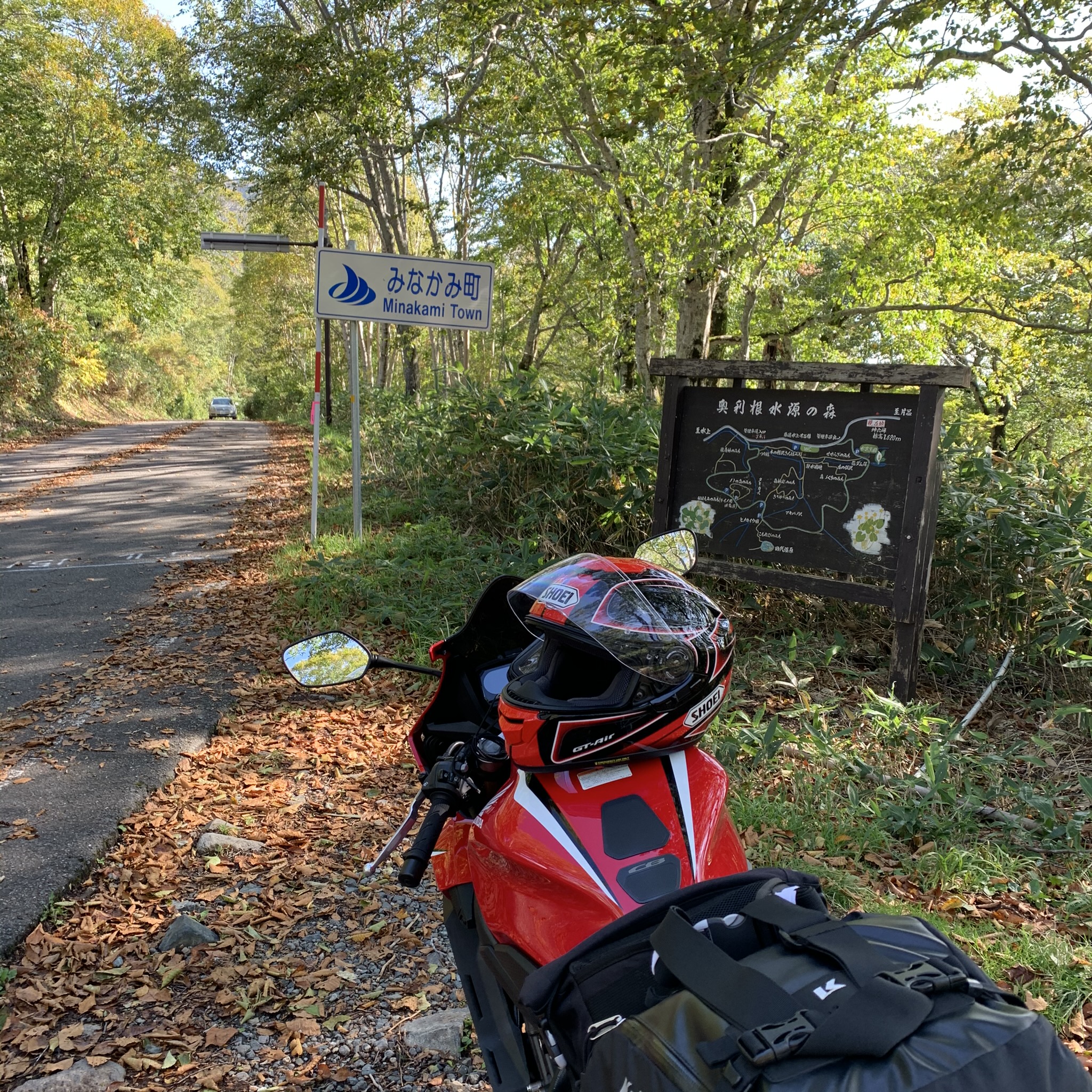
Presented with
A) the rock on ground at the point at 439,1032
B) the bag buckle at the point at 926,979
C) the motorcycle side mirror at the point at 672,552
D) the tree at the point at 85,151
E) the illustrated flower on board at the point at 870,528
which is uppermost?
the tree at the point at 85,151

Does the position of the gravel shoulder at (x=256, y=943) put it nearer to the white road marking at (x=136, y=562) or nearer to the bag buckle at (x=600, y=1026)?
the bag buckle at (x=600, y=1026)

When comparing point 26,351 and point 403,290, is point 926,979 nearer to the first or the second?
point 403,290

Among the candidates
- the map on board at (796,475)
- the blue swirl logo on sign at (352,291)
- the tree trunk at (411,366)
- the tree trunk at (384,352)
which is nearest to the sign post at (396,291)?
the blue swirl logo on sign at (352,291)

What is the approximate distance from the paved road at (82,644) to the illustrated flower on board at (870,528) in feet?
12.7

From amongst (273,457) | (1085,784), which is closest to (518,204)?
(273,457)

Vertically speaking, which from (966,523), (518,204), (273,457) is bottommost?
(273,457)

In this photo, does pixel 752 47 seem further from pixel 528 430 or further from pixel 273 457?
pixel 273 457

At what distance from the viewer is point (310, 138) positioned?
16.0 meters

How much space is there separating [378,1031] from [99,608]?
18.0 feet

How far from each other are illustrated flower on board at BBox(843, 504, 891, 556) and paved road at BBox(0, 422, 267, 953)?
3.89 metres

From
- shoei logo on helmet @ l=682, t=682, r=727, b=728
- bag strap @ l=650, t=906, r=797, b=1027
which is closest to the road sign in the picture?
shoei logo on helmet @ l=682, t=682, r=727, b=728

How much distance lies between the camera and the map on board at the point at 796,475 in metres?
4.92

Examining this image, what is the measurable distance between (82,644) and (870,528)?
17.8ft

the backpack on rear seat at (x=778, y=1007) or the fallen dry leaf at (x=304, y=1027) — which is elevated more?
the backpack on rear seat at (x=778, y=1007)
